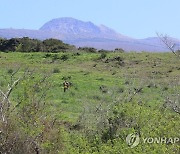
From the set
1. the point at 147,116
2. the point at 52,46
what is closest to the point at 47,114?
the point at 147,116

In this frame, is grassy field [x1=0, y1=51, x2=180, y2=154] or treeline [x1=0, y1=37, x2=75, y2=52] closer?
grassy field [x1=0, y1=51, x2=180, y2=154]

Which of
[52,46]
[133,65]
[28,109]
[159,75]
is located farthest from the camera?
[52,46]

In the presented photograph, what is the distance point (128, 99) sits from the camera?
615 inches

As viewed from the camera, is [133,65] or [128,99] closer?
[128,99]

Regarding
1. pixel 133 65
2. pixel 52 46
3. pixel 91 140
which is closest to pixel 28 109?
pixel 91 140

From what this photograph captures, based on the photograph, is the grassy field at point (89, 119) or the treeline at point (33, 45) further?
the treeline at point (33, 45)

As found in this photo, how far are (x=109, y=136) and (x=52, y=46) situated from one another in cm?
3937

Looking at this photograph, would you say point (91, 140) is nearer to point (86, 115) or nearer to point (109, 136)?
point (109, 136)

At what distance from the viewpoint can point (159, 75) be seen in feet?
107

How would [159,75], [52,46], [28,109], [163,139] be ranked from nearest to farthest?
[163,139] → [28,109] → [159,75] → [52,46]

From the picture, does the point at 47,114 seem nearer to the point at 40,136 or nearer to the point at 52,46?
the point at 40,136

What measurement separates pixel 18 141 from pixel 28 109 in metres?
0.87

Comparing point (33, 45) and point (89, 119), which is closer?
point (89, 119)

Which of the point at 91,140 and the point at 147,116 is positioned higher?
the point at 147,116
